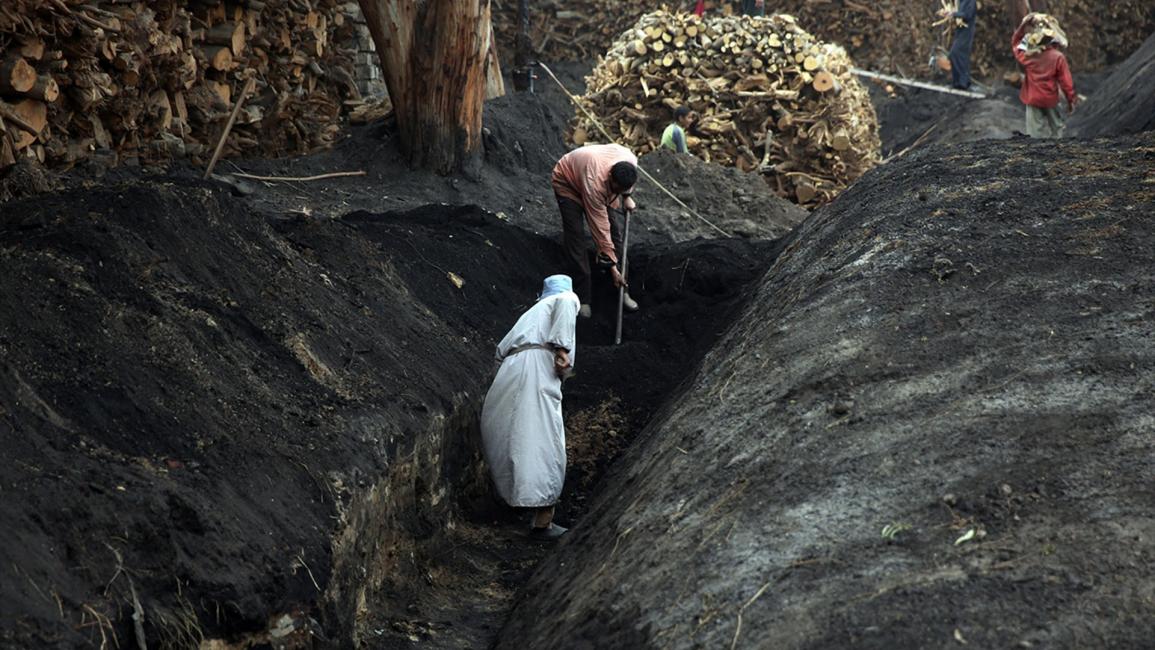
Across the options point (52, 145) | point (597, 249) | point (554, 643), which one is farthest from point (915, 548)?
point (597, 249)

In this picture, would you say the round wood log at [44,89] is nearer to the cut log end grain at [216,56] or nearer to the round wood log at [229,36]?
the cut log end grain at [216,56]

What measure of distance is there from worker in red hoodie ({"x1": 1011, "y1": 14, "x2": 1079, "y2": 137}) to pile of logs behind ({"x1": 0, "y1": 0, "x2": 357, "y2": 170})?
7.79 metres

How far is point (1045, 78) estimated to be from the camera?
1472 cm

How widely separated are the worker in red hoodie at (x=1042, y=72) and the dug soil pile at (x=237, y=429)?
7.38m

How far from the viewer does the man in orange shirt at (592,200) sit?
11.3 meters

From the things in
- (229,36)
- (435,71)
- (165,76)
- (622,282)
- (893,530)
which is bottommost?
(622,282)

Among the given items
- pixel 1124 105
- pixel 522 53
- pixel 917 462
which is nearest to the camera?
pixel 917 462

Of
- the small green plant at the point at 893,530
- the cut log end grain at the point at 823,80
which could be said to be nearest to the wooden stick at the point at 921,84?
the cut log end grain at the point at 823,80

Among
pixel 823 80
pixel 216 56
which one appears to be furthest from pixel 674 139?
pixel 216 56

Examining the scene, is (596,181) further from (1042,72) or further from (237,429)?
(1042,72)

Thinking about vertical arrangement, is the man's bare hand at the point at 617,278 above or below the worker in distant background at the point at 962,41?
below

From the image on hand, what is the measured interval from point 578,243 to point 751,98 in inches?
230

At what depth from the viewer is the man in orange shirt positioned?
37.2 ft

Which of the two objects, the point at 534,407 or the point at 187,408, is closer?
the point at 187,408
